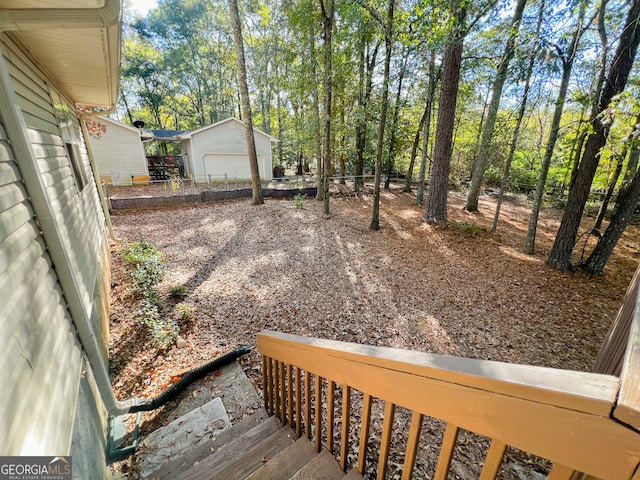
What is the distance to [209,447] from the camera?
6.80ft

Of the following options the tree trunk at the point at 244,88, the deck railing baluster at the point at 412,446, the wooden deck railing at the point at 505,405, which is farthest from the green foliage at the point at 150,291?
the tree trunk at the point at 244,88

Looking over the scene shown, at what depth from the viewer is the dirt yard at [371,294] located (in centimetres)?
332

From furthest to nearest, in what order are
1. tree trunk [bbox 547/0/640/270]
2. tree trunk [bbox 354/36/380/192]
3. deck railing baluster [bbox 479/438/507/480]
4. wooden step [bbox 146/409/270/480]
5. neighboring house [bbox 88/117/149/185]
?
neighboring house [bbox 88/117/149/185], tree trunk [bbox 354/36/380/192], tree trunk [bbox 547/0/640/270], wooden step [bbox 146/409/270/480], deck railing baluster [bbox 479/438/507/480]

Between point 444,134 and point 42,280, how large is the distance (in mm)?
8364

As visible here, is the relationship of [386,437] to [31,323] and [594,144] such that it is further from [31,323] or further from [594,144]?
[594,144]

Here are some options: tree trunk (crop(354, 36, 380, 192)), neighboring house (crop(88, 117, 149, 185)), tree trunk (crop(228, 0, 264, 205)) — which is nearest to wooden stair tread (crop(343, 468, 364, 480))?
tree trunk (crop(354, 36, 380, 192))

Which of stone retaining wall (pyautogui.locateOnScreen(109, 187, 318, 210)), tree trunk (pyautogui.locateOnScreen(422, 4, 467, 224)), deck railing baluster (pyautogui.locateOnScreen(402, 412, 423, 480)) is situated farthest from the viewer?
stone retaining wall (pyautogui.locateOnScreen(109, 187, 318, 210))

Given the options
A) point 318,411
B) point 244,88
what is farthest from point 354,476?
point 244,88

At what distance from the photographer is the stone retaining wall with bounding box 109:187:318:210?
9758 millimetres

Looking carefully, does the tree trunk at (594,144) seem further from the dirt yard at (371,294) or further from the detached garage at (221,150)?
the detached garage at (221,150)

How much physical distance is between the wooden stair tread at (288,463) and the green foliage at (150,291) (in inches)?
89.7

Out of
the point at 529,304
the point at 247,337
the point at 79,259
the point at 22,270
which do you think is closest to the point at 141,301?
the point at 79,259

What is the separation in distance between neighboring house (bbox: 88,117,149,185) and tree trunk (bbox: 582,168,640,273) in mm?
18583

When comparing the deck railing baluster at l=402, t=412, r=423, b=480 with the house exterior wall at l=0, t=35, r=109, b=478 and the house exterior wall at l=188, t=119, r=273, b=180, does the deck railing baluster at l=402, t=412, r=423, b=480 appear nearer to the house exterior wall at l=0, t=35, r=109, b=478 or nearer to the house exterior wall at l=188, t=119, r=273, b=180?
the house exterior wall at l=0, t=35, r=109, b=478
